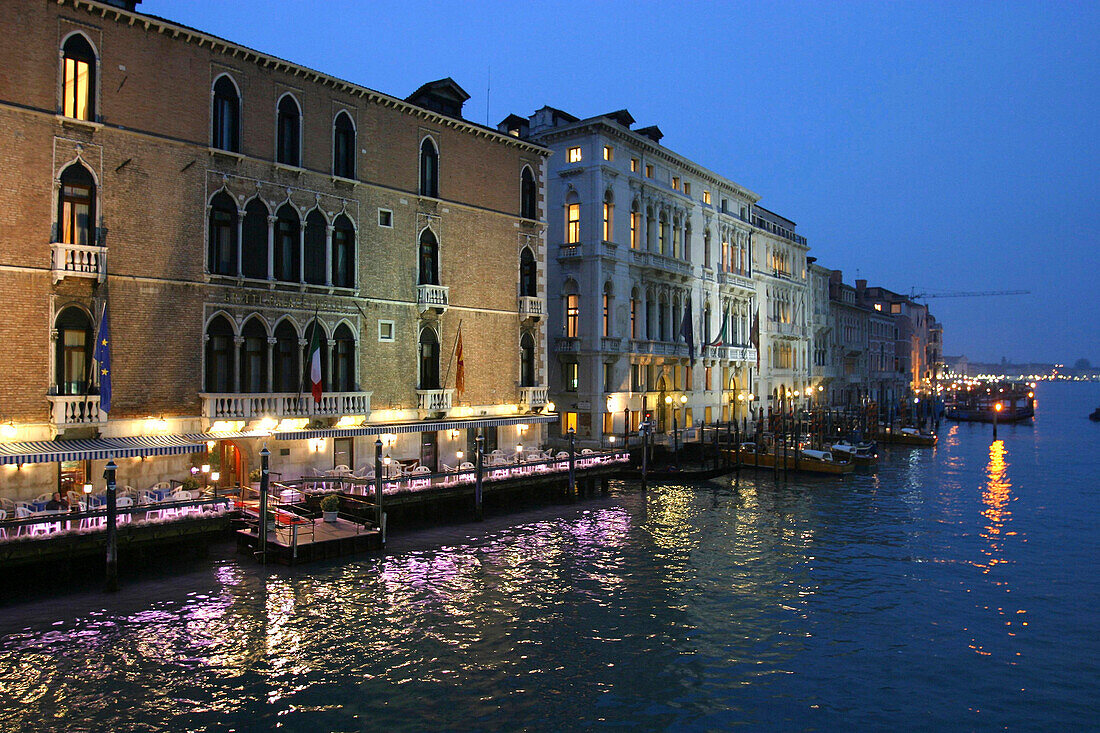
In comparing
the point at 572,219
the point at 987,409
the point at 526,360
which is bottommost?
the point at 987,409

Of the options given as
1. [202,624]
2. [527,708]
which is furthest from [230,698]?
[527,708]

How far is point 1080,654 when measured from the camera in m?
15.6

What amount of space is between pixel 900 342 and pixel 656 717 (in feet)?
334

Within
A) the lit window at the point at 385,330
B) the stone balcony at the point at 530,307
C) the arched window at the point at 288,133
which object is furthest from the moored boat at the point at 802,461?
the arched window at the point at 288,133

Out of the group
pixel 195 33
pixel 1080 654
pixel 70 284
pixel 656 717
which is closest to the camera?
pixel 656 717

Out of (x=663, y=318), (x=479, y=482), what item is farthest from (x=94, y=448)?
(x=663, y=318)

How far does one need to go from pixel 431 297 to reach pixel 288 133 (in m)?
7.76

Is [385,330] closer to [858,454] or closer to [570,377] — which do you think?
[570,377]

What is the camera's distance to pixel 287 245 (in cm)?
2627

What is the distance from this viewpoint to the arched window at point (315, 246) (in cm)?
2681

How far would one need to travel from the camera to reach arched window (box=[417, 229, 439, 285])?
3069cm

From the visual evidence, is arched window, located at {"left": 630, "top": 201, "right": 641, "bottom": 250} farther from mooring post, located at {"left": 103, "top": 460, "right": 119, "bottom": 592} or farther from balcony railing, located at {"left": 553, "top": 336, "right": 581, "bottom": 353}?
mooring post, located at {"left": 103, "top": 460, "right": 119, "bottom": 592}

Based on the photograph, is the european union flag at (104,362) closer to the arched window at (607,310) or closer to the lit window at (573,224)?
the lit window at (573,224)

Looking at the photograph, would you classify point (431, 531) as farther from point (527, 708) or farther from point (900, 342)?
point (900, 342)
